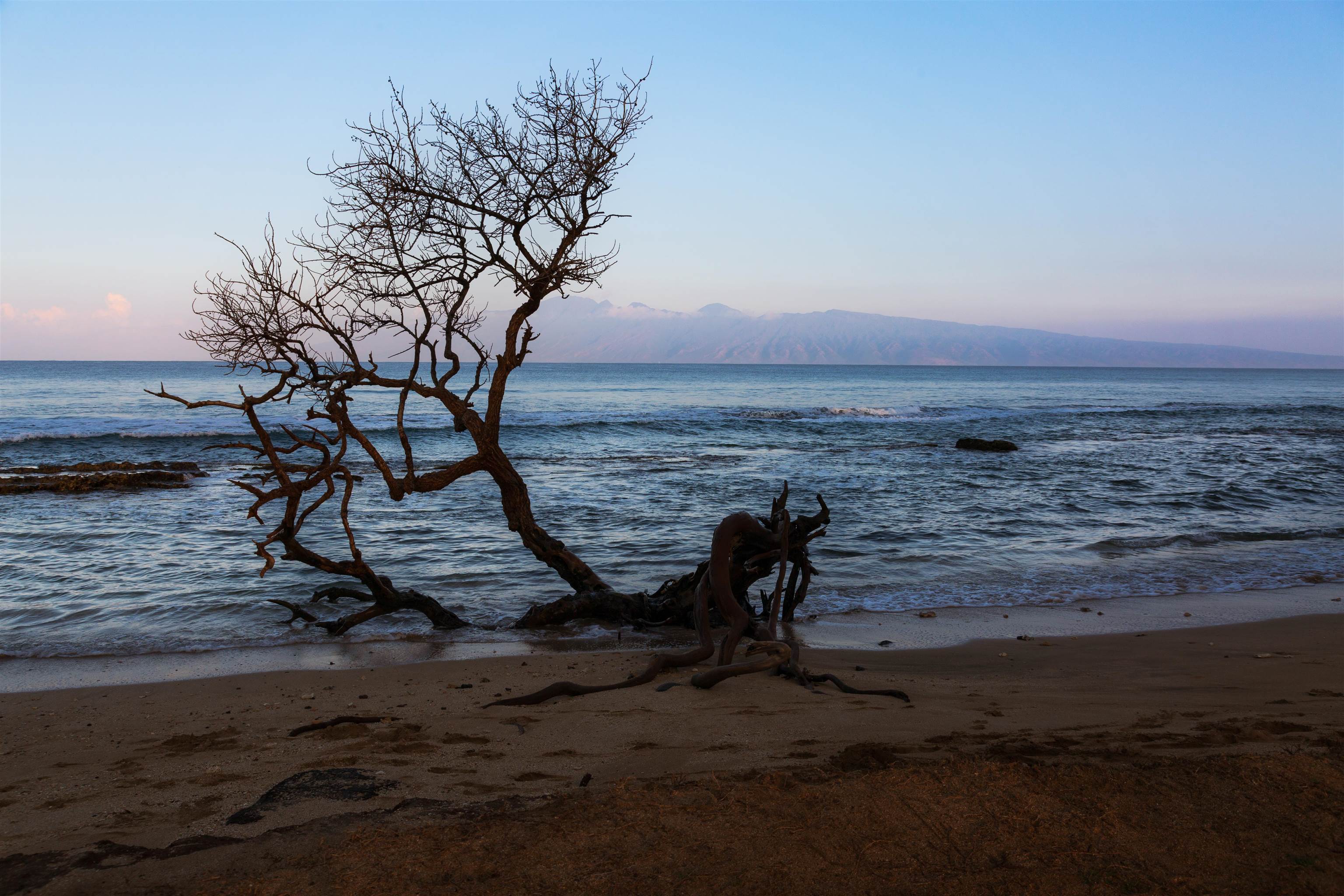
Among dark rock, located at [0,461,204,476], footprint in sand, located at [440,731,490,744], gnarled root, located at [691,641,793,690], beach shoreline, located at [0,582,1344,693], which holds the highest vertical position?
dark rock, located at [0,461,204,476]

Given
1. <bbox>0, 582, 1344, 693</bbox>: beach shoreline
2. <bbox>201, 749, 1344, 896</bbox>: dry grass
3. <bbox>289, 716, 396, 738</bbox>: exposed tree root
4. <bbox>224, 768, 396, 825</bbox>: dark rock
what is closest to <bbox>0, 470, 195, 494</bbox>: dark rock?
<bbox>0, 582, 1344, 693</bbox>: beach shoreline

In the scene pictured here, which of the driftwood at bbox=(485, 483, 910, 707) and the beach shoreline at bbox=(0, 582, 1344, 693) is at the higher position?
the driftwood at bbox=(485, 483, 910, 707)

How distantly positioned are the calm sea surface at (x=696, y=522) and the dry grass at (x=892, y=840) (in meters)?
5.01

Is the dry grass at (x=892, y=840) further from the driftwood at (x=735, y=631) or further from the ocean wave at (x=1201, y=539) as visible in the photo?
the ocean wave at (x=1201, y=539)

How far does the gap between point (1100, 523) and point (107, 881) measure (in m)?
15.4

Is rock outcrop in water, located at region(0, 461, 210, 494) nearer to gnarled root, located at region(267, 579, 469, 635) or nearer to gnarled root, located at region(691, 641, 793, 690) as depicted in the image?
gnarled root, located at region(267, 579, 469, 635)

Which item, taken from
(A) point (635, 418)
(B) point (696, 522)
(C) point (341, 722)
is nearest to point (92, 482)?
(B) point (696, 522)

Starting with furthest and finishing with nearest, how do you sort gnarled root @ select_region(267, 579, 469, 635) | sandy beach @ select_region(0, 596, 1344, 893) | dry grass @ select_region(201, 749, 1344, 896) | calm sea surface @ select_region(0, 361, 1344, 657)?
calm sea surface @ select_region(0, 361, 1344, 657) < gnarled root @ select_region(267, 579, 469, 635) < sandy beach @ select_region(0, 596, 1344, 893) < dry grass @ select_region(201, 749, 1344, 896)

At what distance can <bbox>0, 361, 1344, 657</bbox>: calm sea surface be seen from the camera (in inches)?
385

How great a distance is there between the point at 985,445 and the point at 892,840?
28.1 meters

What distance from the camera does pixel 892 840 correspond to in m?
3.47

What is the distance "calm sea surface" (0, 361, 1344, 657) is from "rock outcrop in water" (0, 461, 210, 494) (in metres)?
0.99

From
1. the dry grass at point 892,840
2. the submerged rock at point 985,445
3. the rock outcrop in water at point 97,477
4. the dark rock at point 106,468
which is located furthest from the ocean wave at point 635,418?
the dry grass at point 892,840

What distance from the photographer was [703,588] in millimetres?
7219
